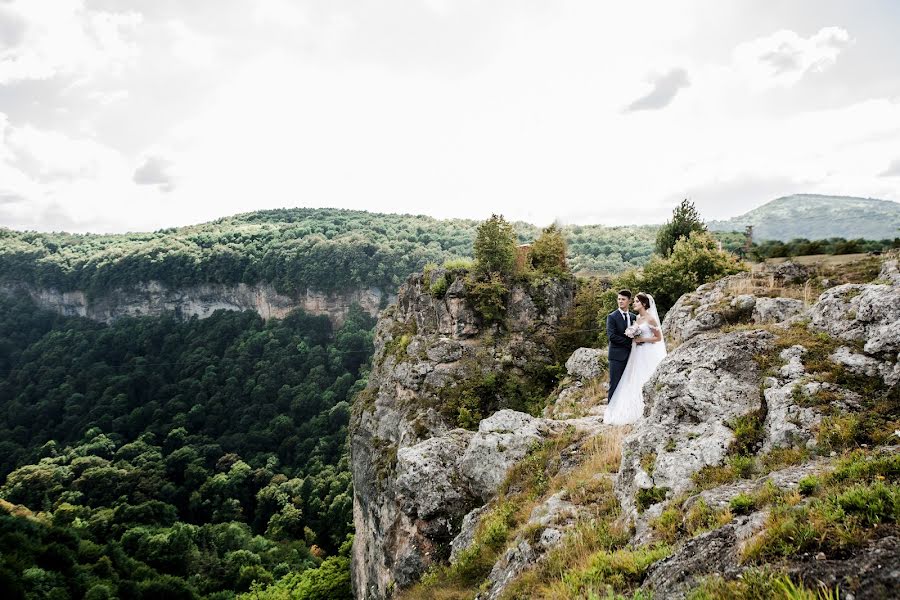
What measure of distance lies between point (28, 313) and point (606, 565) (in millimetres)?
154642

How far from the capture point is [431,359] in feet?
72.8

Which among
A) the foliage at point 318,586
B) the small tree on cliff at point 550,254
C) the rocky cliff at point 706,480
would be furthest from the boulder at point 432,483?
the foliage at point 318,586

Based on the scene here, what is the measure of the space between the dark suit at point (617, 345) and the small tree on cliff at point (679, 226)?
16.7m

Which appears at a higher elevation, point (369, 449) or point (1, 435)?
point (369, 449)

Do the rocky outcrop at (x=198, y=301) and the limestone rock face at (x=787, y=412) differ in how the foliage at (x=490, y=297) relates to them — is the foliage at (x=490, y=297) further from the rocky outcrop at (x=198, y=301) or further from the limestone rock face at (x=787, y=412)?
the rocky outcrop at (x=198, y=301)

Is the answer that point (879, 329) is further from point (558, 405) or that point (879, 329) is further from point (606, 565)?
point (558, 405)

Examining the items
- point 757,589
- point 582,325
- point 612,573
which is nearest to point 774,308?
point 612,573

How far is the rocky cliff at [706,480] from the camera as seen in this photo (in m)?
3.22

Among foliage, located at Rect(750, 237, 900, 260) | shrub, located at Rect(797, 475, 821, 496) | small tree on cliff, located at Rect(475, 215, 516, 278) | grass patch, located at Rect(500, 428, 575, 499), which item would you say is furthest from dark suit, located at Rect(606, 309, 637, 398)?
foliage, located at Rect(750, 237, 900, 260)

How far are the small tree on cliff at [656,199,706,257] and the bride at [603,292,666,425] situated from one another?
1675cm

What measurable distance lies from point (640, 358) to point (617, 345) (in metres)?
0.57

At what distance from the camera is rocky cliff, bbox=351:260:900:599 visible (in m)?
3.22

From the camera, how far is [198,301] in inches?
4146

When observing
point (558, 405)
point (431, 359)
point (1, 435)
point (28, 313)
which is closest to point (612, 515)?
point (558, 405)
